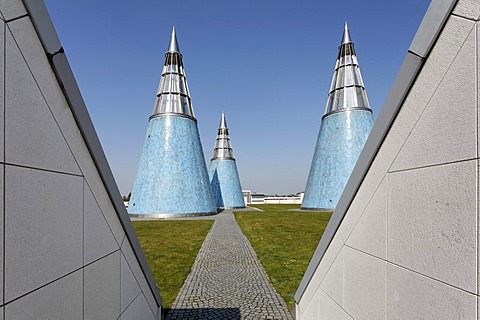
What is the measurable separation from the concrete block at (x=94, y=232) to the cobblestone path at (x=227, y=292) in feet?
8.92

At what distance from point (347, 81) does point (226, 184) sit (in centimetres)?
1783

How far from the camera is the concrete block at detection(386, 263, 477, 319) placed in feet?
4.88

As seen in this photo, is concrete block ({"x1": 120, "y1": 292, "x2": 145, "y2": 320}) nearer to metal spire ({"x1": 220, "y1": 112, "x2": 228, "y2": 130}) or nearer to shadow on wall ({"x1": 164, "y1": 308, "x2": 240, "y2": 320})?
shadow on wall ({"x1": 164, "y1": 308, "x2": 240, "y2": 320})

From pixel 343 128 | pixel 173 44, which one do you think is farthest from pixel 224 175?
pixel 173 44

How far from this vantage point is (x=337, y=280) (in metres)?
3.01

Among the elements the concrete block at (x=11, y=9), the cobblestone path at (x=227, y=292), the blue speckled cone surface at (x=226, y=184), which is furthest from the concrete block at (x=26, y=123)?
the blue speckled cone surface at (x=226, y=184)

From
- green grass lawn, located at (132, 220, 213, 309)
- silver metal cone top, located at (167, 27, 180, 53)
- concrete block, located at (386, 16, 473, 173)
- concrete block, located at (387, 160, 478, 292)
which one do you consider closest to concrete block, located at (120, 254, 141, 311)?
green grass lawn, located at (132, 220, 213, 309)

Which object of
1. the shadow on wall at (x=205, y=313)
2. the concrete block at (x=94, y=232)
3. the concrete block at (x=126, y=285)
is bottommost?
the shadow on wall at (x=205, y=313)

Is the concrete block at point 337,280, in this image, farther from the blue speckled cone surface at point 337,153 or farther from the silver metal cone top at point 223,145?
the silver metal cone top at point 223,145

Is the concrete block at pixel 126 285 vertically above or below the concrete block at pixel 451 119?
below

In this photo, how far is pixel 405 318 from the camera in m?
1.91

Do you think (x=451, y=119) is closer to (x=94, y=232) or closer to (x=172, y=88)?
(x=94, y=232)

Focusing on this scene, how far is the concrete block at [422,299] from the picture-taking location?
1.49 m

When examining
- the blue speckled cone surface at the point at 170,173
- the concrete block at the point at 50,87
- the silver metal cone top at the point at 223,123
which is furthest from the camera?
the silver metal cone top at the point at 223,123
